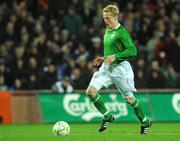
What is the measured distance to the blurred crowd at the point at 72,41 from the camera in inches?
898

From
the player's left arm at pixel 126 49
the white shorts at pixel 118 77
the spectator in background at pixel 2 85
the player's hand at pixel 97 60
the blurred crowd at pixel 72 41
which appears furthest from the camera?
the blurred crowd at pixel 72 41

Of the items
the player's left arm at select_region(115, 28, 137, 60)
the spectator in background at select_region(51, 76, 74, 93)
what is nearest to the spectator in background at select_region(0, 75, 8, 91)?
the spectator in background at select_region(51, 76, 74, 93)

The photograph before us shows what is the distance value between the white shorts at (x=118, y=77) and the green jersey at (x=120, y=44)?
0.29 metres

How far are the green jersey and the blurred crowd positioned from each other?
7.73m

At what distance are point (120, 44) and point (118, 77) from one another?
0.67m

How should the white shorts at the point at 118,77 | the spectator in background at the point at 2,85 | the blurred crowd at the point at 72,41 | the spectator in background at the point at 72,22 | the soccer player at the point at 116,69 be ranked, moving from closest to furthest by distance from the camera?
the soccer player at the point at 116,69, the white shorts at the point at 118,77, the spectator in background at the point at 2,85, the blurred crowd at the point at 72,41, the spectator in background at the point at 72,22

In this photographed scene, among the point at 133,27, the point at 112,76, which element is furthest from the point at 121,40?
the point at 133,27

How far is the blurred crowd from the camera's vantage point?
898 inches

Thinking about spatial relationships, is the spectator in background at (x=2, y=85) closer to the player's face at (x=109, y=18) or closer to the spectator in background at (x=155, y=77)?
the spectator in background at (x=155, y=77)

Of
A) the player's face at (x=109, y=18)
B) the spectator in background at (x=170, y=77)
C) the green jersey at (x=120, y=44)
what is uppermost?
the player's face at (x=109, y=18)

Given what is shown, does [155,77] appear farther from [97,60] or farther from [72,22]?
[97,60]

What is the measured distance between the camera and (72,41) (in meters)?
24.6

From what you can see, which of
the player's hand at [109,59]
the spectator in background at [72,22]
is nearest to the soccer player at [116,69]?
the player's hand at [109,59]

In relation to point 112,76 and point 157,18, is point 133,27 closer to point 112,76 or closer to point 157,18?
point 157,18
